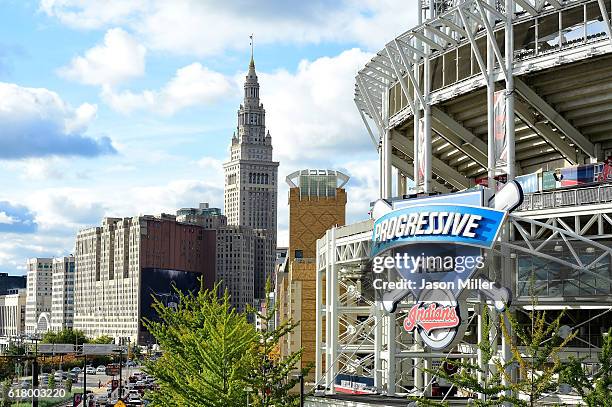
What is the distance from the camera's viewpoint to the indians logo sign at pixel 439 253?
157 feet

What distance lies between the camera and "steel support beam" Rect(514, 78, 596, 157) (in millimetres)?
55228

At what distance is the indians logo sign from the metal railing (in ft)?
9.19

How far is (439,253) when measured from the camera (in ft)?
164

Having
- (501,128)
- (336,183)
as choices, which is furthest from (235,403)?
(336,183)

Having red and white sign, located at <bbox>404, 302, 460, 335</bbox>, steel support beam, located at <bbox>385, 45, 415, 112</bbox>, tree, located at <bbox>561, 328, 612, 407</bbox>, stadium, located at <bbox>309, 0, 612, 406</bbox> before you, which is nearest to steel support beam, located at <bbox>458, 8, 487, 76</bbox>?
stadium, located at <bbox>309, 0, 612, 406</bbox>

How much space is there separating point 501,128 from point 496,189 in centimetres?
322

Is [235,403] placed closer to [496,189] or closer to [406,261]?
[406,261]

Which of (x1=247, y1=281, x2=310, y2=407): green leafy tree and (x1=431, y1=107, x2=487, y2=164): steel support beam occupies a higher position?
(x1=431, y1=107, x2=487, y2=164): steel support beam

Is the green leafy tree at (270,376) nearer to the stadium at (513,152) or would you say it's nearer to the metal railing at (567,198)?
the stadium at (513,152)

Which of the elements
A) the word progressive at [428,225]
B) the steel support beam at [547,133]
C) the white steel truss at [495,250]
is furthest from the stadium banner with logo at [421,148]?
the word progressive at [428,225]

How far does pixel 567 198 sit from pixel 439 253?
20.1 feet

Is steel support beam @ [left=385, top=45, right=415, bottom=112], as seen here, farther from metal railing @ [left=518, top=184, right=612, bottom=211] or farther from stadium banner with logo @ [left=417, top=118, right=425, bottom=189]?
metal railing @ [left=518, top=184, right=612, bottom=211]

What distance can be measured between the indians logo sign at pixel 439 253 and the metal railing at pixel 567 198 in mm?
2802

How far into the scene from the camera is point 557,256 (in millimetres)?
48969
